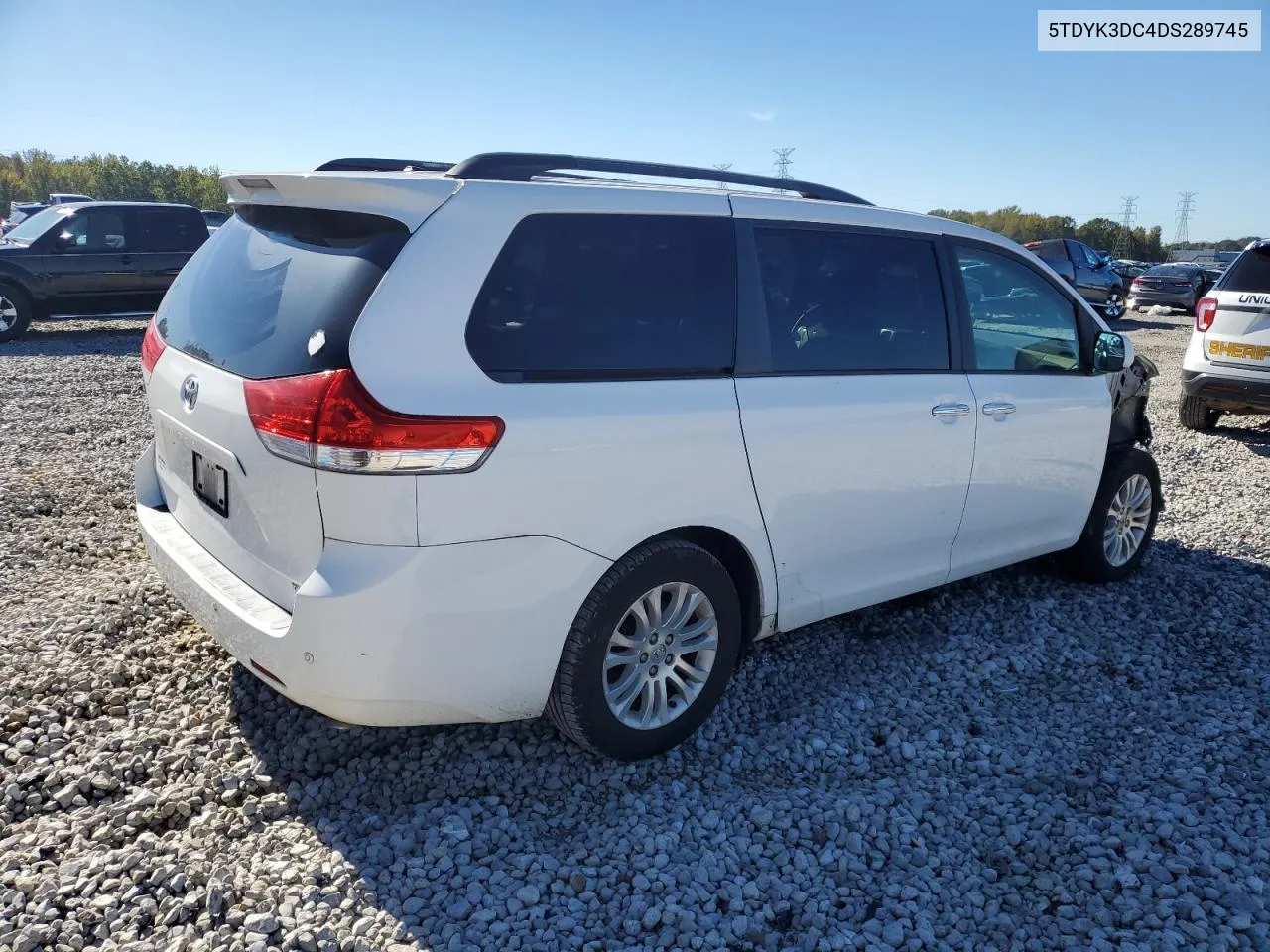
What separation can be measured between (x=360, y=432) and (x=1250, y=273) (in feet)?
29.4

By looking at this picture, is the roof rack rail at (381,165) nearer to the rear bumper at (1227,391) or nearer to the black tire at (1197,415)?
the rear bumper at (1227,391)

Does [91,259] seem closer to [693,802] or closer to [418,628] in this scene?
[418,628]

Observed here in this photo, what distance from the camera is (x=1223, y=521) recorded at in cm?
643

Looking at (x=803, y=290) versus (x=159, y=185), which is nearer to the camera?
(x=803, y=290)

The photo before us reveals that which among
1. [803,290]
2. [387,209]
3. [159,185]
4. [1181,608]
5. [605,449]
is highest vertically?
[159,185]

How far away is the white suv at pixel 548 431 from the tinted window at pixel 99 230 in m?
12.2

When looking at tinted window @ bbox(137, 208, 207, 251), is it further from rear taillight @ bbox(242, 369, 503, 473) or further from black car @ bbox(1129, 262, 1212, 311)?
black car @ bbox(1129, 262, 1212, 311)

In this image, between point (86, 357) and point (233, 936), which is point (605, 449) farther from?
point (86, 357)

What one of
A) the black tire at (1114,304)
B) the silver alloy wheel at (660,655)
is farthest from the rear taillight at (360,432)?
the black tire at (1114,304)

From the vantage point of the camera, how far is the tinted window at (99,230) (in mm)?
13883

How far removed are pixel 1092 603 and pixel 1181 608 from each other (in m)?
0.45

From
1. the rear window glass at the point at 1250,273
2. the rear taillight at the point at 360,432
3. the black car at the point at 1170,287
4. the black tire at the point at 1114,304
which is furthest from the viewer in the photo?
the black car at the point at 1170,287

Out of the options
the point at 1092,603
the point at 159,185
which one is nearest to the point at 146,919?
the point at 1092,603

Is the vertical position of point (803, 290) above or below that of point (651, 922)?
above
